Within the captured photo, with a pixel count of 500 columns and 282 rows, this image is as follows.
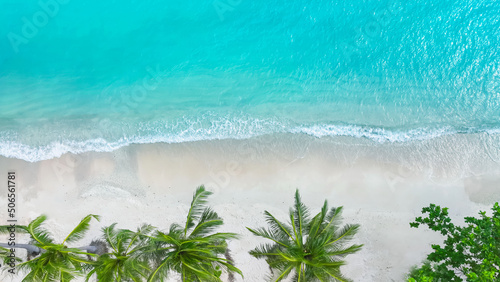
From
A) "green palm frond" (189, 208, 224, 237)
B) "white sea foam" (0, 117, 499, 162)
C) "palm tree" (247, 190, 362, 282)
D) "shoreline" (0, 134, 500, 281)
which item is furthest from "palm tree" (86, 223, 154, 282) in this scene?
"white sea foam" (0, 117, 499, 162)

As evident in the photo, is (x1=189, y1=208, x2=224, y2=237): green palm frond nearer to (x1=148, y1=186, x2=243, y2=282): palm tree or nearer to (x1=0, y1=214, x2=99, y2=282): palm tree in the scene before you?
(x1=148, y1=186, x2=243, y2=282): palm tree

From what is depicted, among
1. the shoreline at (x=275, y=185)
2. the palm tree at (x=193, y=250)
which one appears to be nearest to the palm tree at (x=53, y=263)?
the palm tree at (x=193, y=250)

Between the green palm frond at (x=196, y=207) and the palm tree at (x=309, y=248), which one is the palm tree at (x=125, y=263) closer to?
the green palm frond at (x=196, y=207)

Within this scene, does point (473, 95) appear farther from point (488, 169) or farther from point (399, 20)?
point (399, 20)

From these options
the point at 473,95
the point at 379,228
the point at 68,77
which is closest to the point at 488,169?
the point at 473,95

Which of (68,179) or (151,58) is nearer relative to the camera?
(68,179)

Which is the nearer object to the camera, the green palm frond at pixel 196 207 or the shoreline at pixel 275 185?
the green palm frond at pixel 196 207
